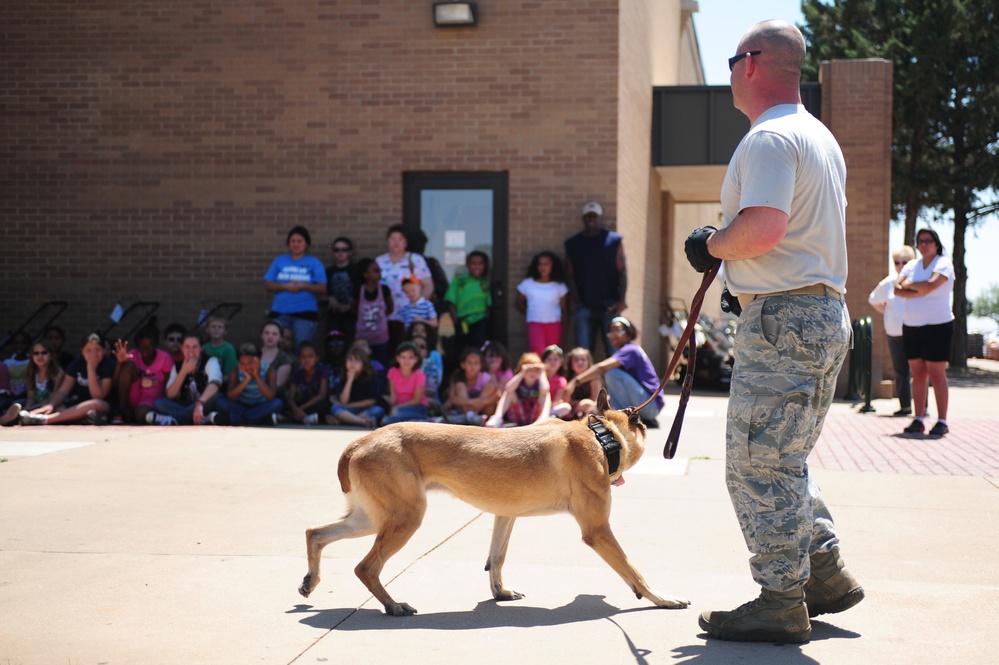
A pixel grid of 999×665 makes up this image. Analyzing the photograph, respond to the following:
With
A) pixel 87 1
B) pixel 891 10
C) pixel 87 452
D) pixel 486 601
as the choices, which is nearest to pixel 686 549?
pixel 486 601

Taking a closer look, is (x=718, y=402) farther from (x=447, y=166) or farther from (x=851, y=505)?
(x=851, y=505)

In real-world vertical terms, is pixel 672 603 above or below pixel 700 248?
below

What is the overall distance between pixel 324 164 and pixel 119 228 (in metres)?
2.95

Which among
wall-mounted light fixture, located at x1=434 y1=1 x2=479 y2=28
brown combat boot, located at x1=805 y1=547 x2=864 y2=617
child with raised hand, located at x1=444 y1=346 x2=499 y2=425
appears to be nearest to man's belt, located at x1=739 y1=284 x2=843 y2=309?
brown combat boot, located at x1=805 y1=547 x2=864 y2=617

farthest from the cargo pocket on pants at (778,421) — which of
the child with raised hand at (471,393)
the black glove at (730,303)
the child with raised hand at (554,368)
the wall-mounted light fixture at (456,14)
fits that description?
the wall-mounted light fixture at (456,14)

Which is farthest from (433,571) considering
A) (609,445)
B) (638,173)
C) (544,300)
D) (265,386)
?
(638,173)

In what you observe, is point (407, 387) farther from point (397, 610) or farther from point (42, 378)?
point (397, 610)

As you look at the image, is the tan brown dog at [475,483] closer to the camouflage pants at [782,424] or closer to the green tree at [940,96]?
the camouflage pants at [782,424]

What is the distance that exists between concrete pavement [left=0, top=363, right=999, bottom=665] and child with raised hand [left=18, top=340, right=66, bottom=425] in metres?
2.85

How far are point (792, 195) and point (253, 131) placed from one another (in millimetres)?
10698

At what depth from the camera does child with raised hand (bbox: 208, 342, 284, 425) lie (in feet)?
35.0

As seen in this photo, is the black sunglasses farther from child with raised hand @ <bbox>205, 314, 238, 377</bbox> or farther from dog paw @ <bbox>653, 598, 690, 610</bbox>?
child with raised hand @ <bbox>205, 314, 238, 377</bbox>

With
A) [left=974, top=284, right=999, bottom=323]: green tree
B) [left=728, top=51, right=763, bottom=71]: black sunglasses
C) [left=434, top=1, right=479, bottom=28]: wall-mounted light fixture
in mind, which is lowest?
[left=974, top=284, right=999, bottom=323]: green tree

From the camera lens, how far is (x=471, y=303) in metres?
12.3
